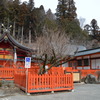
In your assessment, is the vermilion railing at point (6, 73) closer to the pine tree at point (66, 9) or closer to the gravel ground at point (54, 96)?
the gravel ground at point (54, 96)

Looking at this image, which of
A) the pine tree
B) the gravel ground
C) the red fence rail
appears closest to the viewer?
the gravel ground

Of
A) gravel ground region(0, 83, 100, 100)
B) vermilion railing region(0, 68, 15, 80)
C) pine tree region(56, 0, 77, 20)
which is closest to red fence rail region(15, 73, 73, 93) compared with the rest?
gravel ground region(0, 83, 100, 100)

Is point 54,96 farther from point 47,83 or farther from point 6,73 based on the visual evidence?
point 6,73

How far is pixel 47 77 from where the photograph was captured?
31.9 feet

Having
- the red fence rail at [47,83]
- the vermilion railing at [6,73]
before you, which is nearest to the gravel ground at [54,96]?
the red fence rail at [47,83]

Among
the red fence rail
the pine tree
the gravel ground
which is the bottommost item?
the gravel ground

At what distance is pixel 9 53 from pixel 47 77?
11.3 m

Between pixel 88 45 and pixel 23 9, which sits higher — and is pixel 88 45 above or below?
below

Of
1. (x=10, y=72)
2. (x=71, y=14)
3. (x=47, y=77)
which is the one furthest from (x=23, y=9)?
(x=47, y=77)

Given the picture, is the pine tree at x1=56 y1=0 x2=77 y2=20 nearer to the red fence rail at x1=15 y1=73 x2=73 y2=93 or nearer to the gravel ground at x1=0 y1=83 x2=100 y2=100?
the red fence rail at x1=15 y1=73 x2=73 y2=93

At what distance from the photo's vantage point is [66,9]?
2012 inches

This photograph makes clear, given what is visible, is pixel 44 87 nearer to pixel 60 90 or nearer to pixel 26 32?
pixel 60 90

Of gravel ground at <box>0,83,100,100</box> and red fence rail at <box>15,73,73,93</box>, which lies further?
red fence rail at <box>15,73,73,93</box>

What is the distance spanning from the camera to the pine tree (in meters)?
50.8
